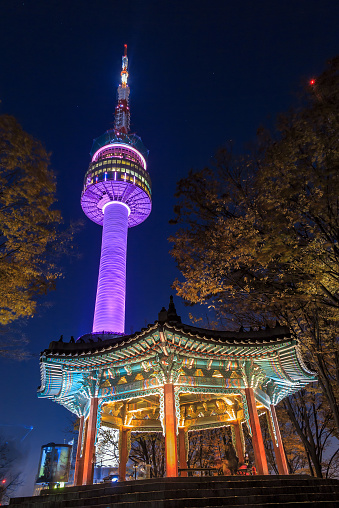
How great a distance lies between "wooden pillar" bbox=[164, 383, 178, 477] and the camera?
38.7 feet

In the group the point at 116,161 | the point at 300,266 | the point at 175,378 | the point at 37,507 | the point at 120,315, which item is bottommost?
the point at 37,507

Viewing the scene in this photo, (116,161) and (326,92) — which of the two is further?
(116,161)

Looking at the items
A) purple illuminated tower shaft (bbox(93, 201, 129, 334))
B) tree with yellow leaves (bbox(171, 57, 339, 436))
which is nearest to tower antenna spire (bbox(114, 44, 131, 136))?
purple illuminated tower shaft (bbox(93, 201, 129, 334))

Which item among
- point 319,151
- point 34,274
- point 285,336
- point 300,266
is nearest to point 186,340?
point 285,336

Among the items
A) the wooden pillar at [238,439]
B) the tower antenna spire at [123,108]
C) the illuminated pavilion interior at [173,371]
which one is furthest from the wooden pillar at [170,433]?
the tower antenna spire at [123,108]

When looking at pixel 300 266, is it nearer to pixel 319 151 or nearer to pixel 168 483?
pixel 319 151

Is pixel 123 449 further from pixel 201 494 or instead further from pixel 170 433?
pixel 201 494

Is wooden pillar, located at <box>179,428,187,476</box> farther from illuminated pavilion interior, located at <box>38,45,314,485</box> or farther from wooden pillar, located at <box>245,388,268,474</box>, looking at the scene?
wooden pillar, located at <box>245,388,268,474</box>

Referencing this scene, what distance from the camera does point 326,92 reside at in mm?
10117

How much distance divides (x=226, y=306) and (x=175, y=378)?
9.98 metres

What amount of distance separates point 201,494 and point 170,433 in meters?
2.93

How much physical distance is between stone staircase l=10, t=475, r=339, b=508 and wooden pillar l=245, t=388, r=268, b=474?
1.46 m

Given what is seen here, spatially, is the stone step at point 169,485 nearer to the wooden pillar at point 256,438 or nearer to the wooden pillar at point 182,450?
the wooden pillar at point 256,438

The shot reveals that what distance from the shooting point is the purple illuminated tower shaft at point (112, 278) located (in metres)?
36.0
